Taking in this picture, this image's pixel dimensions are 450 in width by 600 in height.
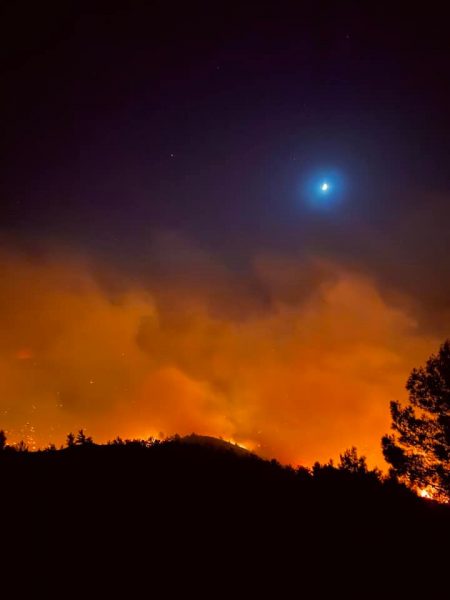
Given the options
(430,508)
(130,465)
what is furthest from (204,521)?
(430,508)

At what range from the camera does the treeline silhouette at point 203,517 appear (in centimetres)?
895

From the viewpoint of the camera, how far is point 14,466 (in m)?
12.6

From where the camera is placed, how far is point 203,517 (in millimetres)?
10539

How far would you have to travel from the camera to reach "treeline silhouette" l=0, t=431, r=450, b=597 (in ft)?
29.4

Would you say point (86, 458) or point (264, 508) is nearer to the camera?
point (264, 508)

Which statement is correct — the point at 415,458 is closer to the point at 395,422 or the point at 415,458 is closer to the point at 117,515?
the point at 395,422

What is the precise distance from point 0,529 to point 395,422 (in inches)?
912

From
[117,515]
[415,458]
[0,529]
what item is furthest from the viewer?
[415,458]

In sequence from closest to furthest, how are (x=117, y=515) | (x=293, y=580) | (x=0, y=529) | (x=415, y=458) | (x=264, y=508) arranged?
1. (x=293, y=580)
2. (x=0, y=529)
3. (x=117, y=515)
4. (x=264, y=508)
5. (x=415, y=458)

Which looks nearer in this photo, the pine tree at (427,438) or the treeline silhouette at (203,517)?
the treeline silhouette at (203,517)

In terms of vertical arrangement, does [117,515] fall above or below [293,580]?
above

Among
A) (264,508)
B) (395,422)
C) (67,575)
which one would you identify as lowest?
(67,575)

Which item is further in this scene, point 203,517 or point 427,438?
point 427,438

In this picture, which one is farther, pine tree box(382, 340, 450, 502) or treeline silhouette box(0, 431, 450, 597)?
pine tree box(382, 340, 450, 502)
